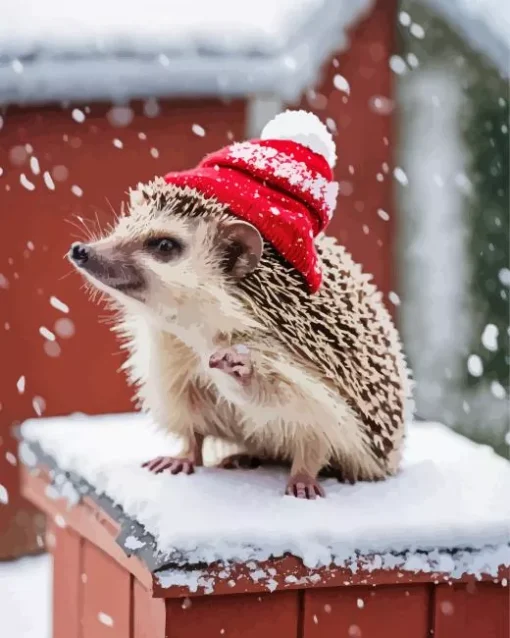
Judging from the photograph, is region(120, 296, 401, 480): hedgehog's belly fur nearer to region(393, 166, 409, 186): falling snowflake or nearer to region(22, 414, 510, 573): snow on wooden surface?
region(22, 414, 510, 573): snow on wooden surface

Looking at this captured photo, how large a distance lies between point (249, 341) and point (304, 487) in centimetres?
17

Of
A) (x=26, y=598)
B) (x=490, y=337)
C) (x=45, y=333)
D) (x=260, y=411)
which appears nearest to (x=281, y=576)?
(x=260, y=411)

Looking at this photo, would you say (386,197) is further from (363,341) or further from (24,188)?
(363,341)

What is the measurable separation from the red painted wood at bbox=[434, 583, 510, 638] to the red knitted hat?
338 millimetres

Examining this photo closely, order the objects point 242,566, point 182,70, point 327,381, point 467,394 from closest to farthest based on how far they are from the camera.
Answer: point 242,566
point 327,381
point 182,70
point 467,394

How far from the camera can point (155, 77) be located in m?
1.76

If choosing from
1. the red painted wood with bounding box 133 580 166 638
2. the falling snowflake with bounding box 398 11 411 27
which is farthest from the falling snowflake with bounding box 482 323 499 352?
the red painted wood with bounding box 133 580 166 638

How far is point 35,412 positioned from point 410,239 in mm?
790

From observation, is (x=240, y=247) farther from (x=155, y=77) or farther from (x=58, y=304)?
(x=58, y=304)

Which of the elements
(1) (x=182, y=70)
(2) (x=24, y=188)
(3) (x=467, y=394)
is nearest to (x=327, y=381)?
(1) (x=182, y=70)

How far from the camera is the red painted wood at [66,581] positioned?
1.30 meters

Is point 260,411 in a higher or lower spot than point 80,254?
lower

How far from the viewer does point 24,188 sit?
6.15ft

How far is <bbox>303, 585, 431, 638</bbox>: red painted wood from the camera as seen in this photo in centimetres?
103
